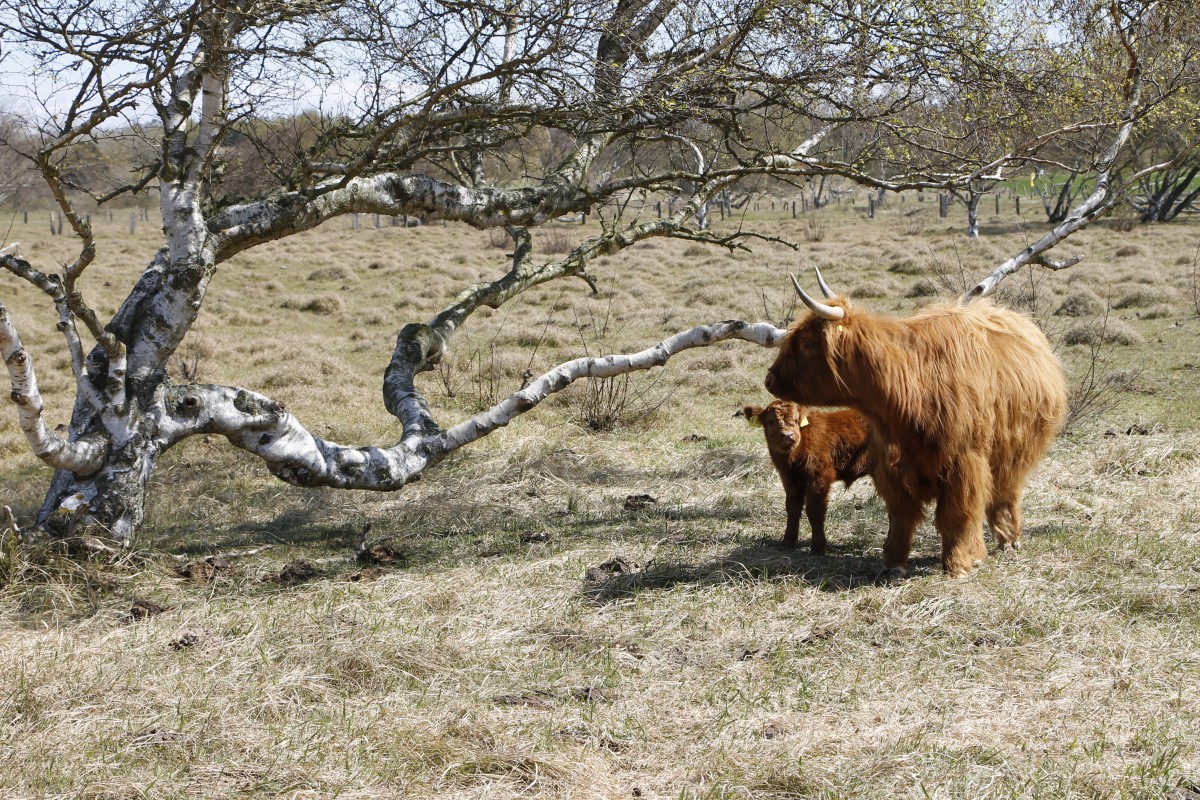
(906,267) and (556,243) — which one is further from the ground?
(556,243)

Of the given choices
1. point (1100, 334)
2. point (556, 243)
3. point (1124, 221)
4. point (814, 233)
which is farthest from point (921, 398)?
point (1124, 221)

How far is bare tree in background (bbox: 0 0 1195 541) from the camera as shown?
18.8 ft

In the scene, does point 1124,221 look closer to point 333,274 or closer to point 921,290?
point 921,290

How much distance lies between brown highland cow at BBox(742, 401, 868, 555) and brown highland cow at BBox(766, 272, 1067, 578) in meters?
0.44

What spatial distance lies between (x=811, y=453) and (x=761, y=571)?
96cm

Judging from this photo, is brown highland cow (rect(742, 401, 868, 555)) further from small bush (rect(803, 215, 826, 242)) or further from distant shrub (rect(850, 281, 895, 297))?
small bush (rect(803, 215, 826, 242))

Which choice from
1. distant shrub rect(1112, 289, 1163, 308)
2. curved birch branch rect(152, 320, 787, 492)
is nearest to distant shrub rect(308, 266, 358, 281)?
distant shrub rect(1112, 289, 1163, 308)

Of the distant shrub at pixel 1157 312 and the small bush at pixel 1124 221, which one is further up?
the small bush at pixel 1124 221

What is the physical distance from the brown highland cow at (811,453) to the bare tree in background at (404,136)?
2.49ft

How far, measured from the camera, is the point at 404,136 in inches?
268

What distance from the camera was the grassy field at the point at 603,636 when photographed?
3.62 m

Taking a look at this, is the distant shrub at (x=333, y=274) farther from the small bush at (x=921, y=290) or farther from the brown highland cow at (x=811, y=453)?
the brown highland cow at (x=811, y=453)

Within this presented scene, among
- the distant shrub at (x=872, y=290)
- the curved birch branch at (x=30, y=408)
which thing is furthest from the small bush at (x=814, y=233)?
the curved birch branch at (x=30, y=408)

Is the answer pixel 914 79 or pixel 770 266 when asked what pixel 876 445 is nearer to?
pixel 914 79
